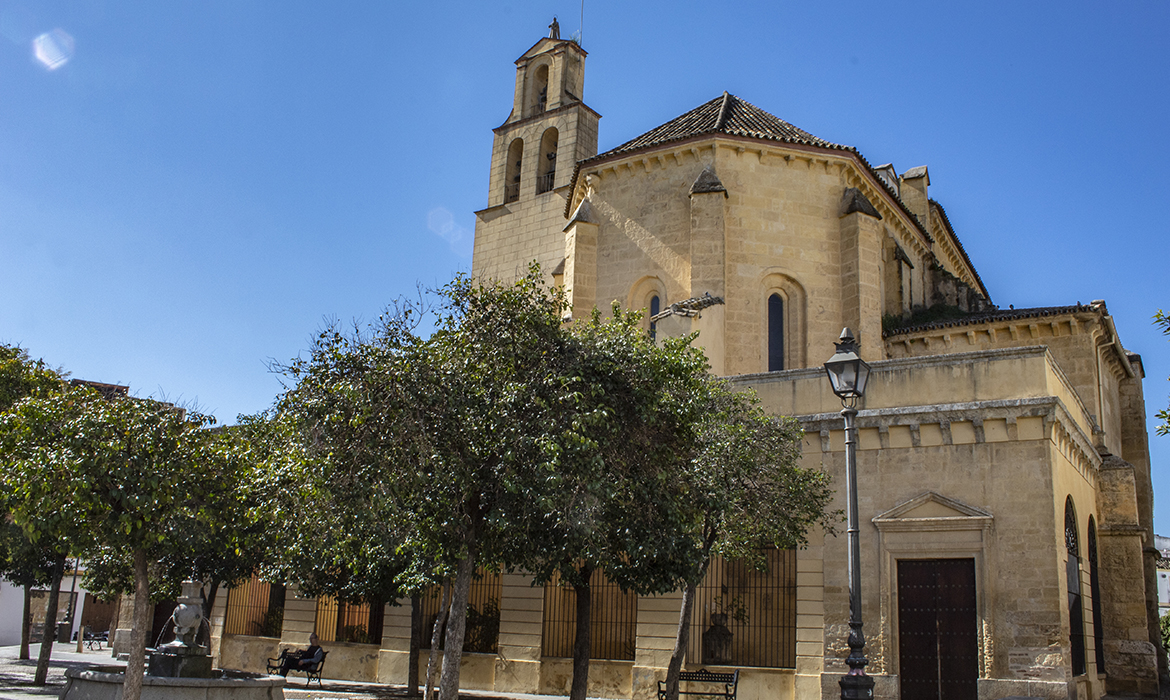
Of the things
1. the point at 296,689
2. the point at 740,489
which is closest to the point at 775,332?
A: the point at 740,489

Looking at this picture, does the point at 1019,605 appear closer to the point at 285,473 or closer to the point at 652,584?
the point at 652,584

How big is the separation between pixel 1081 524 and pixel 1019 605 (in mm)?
3625

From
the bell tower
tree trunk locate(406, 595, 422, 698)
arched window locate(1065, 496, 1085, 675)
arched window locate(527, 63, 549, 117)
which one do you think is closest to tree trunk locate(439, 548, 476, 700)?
tree trunk locate(406, 595, 422, 698)

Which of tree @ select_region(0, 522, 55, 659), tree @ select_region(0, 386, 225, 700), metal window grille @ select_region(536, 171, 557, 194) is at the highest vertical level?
metal window grille @ select_region(536, 171, 557, 194)

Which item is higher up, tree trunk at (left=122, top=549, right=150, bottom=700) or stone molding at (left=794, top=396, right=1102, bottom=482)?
stone molding at (left=794, top=396, right=1102, bottom=482)

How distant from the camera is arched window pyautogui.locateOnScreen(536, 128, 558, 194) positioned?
109ft

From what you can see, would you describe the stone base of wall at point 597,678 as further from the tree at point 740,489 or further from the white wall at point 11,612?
the white wall at point 11,612

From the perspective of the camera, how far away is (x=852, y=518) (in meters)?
10.1

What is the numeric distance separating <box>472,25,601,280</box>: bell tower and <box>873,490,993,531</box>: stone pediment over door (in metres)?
17.6

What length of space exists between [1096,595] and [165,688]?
695 inches

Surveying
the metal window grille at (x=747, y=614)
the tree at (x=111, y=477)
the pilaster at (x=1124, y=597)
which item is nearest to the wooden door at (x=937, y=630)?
the metal window grille at (x=747, y=614)

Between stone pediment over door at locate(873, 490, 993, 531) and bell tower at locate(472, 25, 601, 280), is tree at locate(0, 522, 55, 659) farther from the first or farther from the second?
bell tower at locate(472, 25, 601, 280)

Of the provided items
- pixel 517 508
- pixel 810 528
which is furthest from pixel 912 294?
pixel 517 508

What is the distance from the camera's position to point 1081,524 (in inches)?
687
